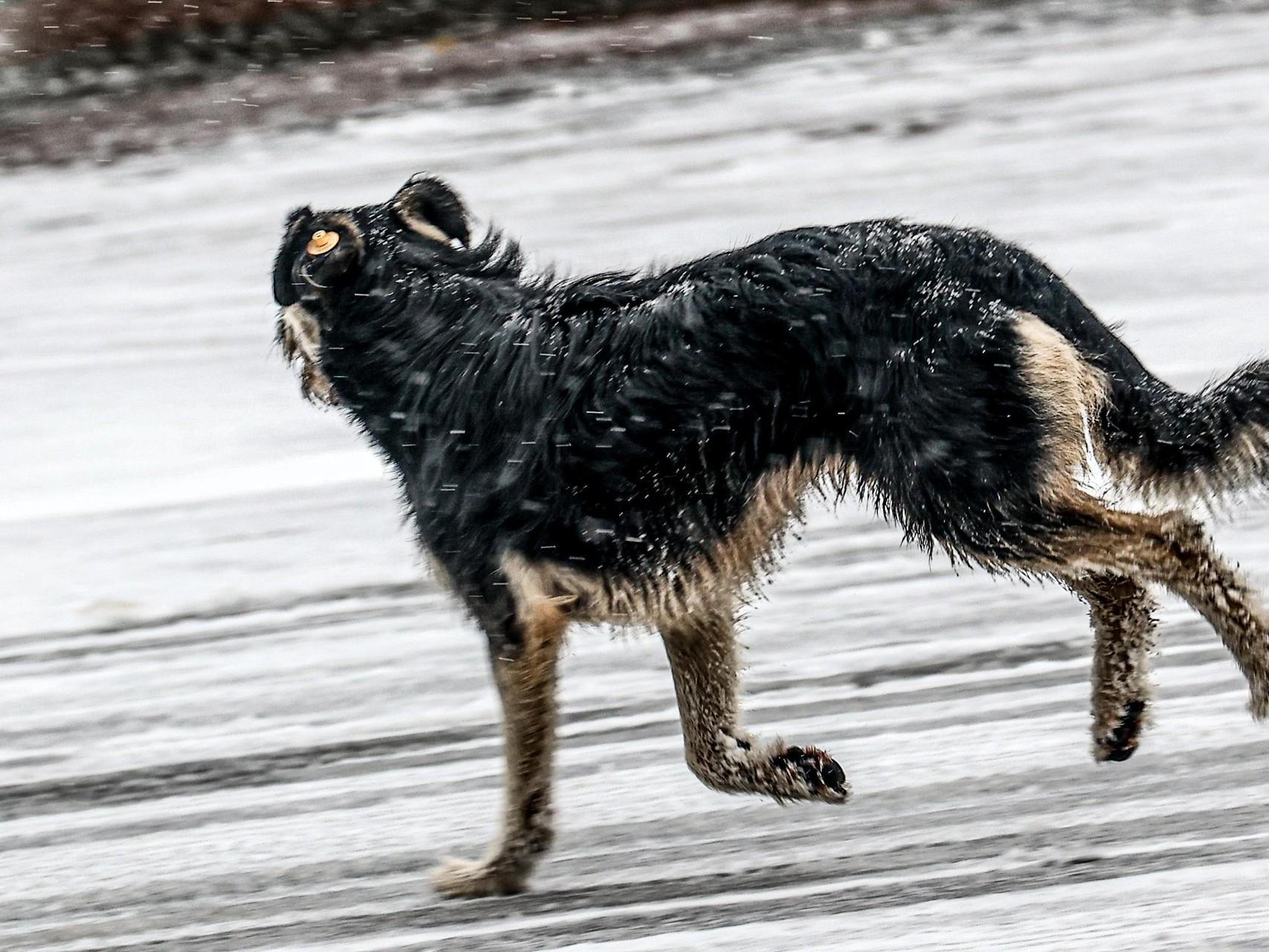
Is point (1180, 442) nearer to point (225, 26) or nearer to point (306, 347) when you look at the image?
point (306, 347)

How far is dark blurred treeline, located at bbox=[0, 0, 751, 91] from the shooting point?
31.0 ft

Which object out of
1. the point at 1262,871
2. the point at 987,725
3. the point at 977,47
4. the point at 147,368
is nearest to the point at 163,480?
the point at 147,368

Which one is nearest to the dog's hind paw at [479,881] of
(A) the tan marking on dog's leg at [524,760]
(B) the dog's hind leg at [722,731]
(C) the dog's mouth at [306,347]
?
(A) the tan marking on dog's leg at [524,760]

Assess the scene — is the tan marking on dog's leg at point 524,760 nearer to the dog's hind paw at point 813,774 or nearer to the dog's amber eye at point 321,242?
the dog's hind paw at point 813,774

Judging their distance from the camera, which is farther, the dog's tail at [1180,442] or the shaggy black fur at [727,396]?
the dog's tail at [1180,442]

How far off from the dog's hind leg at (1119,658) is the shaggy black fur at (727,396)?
1.04ft

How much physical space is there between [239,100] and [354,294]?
243 inches

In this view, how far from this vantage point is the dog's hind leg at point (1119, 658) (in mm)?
3553

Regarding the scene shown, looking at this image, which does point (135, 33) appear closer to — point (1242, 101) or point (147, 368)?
point (147, 368)

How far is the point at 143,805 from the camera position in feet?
13.0

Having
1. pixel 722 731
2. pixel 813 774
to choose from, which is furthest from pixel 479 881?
pixel 813 774

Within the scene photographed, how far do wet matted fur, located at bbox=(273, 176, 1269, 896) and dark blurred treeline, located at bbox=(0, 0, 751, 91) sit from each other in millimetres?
6412

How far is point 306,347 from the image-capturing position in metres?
3.54

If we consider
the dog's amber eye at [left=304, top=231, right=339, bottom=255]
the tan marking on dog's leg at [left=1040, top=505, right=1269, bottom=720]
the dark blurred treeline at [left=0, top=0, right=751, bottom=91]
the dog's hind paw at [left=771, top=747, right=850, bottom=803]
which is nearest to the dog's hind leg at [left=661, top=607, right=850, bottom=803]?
the dog's hind paw at [left=771, top=747, right=850, bottom=803]
